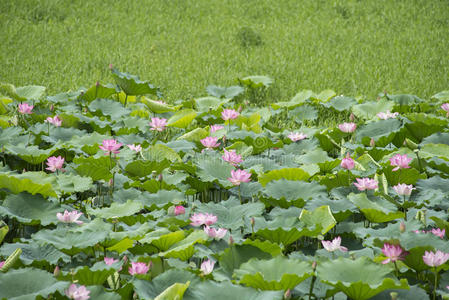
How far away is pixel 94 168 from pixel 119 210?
0.36 m

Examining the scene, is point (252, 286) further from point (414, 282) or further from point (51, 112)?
point (51, 112)

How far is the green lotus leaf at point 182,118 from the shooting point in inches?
119

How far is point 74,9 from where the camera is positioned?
6137mm

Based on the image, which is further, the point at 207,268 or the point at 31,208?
the point at 31,208

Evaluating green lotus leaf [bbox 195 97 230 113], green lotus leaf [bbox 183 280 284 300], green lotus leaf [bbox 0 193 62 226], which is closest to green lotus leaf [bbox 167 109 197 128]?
green lotus leaf [bbox 195 97 230 113]

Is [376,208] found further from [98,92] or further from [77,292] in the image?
[98,92]

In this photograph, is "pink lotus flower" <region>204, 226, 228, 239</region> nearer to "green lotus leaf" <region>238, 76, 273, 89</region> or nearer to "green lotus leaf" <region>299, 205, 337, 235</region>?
"green lotus leaf" <region>299, 205, 337, 235</region>

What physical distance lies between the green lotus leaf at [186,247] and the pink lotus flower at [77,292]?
1.03 ft

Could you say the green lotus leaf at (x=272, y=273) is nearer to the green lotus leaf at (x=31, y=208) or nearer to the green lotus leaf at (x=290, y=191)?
the green lotus leaf at (x=290, y=191)

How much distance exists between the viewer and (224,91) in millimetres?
3982

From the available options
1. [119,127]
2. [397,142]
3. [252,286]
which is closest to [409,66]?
[397,142]

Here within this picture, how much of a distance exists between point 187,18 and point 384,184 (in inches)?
178

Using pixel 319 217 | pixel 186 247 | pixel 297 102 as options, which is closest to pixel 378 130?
pixel 297 102

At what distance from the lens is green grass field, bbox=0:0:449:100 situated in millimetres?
4523
